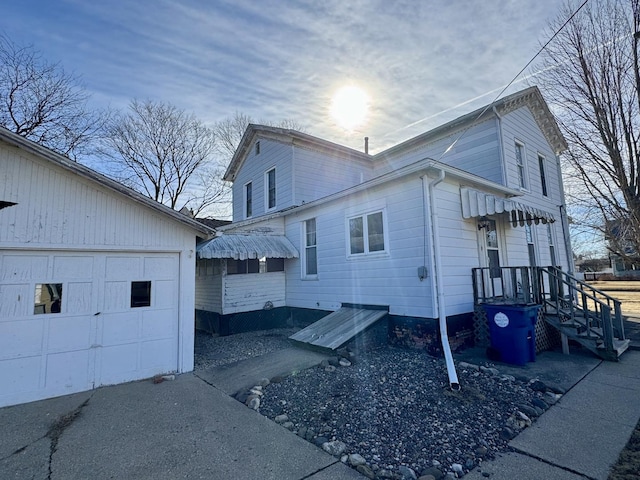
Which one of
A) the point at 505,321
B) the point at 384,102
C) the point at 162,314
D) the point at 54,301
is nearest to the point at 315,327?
the point at 162,314

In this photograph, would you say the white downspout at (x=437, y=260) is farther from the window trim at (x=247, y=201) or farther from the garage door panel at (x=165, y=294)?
the window trim at (x=247, y=201)

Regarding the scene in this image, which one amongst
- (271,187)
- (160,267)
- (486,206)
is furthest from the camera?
(271,187)

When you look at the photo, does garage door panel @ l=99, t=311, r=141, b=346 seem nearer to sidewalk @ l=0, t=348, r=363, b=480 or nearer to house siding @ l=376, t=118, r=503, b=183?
sidewalk @ l=0, t=348, r=363, b=480

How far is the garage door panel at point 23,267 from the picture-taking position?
4.84 meters

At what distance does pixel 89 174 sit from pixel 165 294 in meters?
2.46

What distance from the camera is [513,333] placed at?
19.0 ft

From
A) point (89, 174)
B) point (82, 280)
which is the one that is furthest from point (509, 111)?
point (82, 280)

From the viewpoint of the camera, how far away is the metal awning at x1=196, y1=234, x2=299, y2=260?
8.50 metres

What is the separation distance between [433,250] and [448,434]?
3536mm

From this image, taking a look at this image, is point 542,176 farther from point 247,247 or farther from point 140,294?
point 140,294

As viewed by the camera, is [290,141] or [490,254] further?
[290,141]

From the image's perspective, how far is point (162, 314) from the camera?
599 centimetres

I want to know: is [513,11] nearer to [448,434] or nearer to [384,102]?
[384,102]

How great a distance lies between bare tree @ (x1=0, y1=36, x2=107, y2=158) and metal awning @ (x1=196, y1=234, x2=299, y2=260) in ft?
31.5
